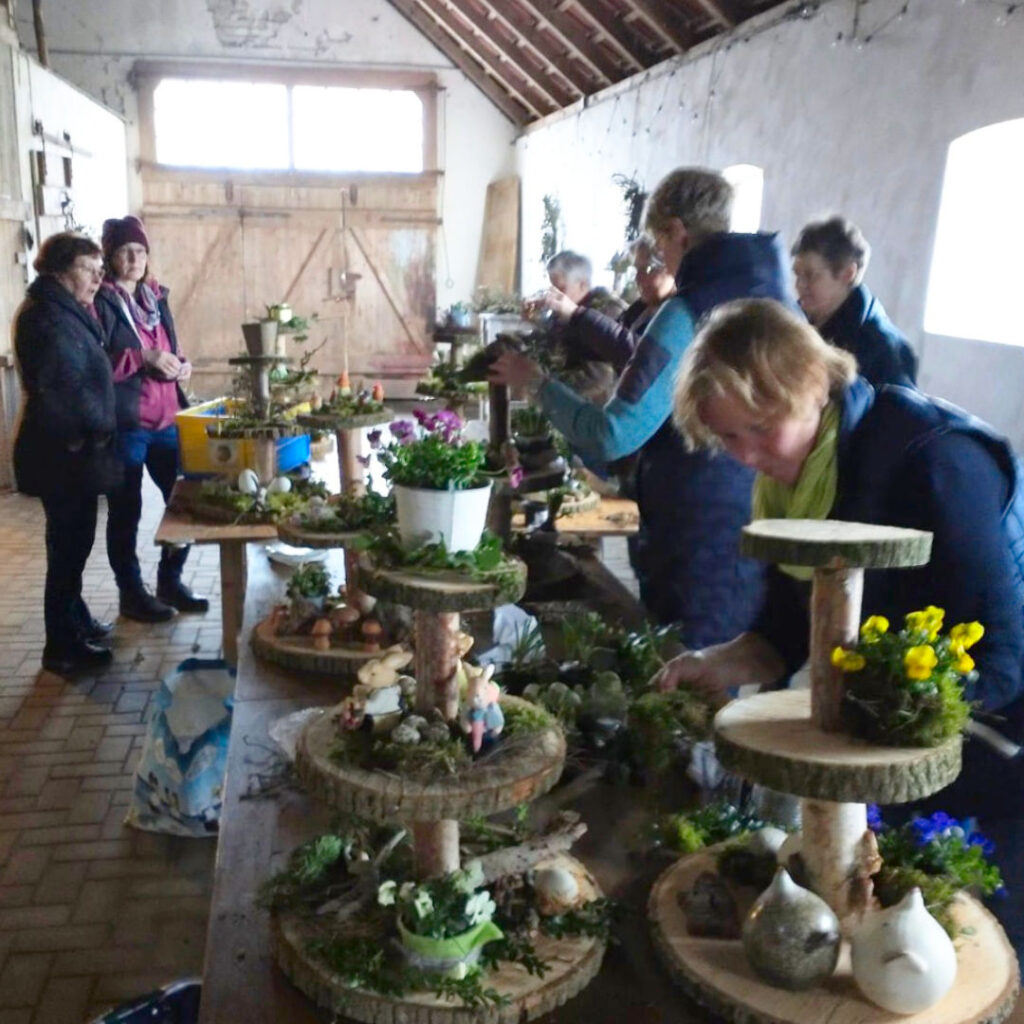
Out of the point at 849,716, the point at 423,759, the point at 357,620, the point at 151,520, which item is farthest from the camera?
the point at 151,520

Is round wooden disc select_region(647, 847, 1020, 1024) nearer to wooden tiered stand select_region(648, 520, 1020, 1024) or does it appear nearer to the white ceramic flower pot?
wooden tiered stand select_region(648, 520, 1020, 1024)

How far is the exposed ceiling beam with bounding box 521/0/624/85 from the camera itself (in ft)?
27.9

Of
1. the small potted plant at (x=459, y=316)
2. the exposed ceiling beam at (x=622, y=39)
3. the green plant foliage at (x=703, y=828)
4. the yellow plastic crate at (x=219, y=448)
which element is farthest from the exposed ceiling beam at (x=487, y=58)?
the green plant foliage at (x=703, y=828)

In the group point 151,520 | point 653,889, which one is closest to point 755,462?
point 653,889

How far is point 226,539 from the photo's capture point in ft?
11.4

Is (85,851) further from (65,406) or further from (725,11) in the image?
(725,11)

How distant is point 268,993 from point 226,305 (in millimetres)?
11609

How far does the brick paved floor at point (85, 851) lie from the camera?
2594 millimetres

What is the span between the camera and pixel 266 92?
460 inches

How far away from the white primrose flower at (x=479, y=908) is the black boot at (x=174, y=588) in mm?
4257

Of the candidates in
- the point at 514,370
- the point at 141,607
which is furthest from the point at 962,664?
the point at 141,607

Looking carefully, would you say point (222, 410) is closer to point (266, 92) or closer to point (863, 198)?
point (863, 198)

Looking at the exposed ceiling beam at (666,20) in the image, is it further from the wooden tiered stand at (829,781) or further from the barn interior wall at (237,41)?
the wooden tiered stand at (829,781)

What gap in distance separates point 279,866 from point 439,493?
574mm
